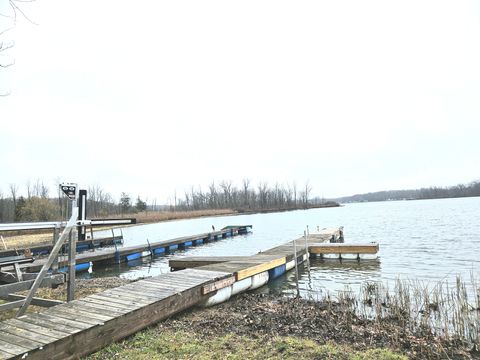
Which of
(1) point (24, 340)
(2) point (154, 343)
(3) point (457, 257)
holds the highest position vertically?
(1) point (24, 340)

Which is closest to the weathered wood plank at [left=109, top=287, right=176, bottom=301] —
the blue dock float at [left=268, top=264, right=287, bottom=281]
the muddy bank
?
the muddy bank

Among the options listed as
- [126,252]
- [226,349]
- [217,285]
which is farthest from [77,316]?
[126,252]

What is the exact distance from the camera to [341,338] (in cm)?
500

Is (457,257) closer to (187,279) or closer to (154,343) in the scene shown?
(187,279)

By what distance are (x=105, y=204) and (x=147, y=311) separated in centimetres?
8074

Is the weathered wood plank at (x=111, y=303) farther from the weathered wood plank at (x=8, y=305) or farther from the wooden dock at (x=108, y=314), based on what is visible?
the weathered wood plank at (x=8, y=305)

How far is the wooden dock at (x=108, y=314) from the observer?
12.8 feet

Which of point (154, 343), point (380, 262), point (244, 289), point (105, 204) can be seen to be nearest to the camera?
point (154, 343)

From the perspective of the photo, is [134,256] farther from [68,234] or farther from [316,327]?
[316,327]

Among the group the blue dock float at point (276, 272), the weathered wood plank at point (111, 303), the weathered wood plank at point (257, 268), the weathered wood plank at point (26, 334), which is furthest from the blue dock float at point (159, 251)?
the weathered wood plank at point (26, 334)

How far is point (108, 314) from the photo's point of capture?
484 centimetres

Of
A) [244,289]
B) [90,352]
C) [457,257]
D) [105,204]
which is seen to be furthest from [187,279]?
[105,204]

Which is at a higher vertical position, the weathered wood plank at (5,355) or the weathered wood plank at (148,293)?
the weathered wood plank at (5,355)

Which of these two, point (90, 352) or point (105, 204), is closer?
point (90, 352)
